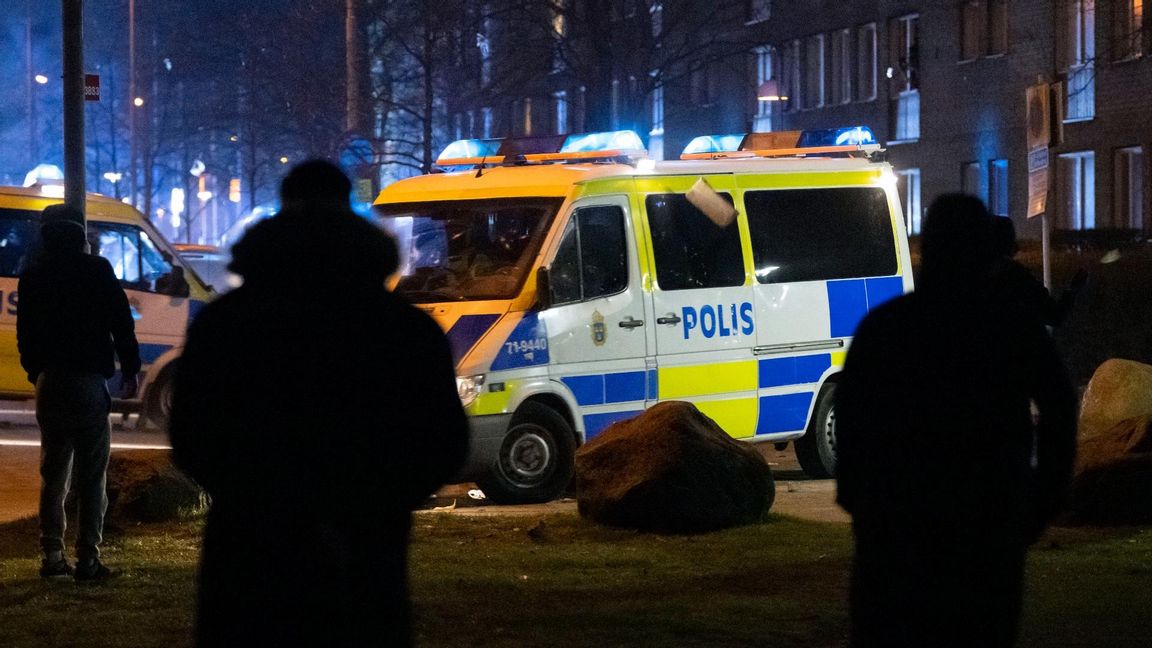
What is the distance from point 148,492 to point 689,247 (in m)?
4.14

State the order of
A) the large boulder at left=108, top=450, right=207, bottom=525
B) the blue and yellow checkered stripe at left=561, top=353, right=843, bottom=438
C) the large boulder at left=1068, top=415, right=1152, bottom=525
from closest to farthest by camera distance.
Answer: the large boulder at left=1068, top=415, right=1152, bottom=525 < the large boulder at left=108, top=450, right=207, bottom=525 < the blue and yellow checkered stripe at left=561, top=353, right=843, bottom=438

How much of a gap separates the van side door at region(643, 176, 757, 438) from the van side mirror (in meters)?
0.98

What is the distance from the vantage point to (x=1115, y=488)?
9578 millimetres

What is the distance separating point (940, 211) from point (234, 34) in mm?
47660

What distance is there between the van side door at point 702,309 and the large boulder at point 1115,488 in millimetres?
2864

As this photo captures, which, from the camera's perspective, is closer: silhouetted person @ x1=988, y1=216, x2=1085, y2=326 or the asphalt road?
silhouetted person @ x1=988, y1=216, x2=1085, y2=326

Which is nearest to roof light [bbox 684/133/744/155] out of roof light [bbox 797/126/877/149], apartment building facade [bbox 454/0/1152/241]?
roof light [bbox 797/126/877/149]

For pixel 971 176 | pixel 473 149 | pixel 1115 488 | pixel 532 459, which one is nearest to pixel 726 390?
pixel 532 459

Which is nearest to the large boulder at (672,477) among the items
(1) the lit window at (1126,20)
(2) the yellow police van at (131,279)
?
(2) the yellow police van at (131,279)

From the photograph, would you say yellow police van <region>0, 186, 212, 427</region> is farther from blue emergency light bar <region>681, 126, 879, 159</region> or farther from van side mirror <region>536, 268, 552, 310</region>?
van side mirror <region>536, 268, 552, 310</region>

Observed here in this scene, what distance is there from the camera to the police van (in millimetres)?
11062

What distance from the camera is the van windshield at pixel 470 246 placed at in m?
11.1

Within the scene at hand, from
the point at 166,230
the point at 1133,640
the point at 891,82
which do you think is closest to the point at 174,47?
the point at 166,230

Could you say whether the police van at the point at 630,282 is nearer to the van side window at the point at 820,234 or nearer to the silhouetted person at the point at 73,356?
the van side window at the point at 820,234
